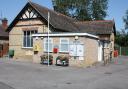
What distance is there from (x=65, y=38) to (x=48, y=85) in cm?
1262

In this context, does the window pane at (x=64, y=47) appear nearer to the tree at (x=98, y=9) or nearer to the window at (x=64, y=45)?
the window at (x=64, y=45)

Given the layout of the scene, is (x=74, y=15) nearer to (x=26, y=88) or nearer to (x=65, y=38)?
(x=65, y=38)

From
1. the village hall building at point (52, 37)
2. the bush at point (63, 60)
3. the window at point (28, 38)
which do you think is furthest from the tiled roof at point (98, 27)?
the bush at point (63, 60)

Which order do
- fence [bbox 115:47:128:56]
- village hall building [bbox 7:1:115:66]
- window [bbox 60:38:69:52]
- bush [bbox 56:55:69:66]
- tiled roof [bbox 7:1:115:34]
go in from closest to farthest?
bush [bbox 56:55:69:66] → village hall building [bbox 7:1:115:66] → window [bbox 60:38:69:52] → tiled roof [bbox 7:1:115:34] → fence [bbox 115:47:128:56]

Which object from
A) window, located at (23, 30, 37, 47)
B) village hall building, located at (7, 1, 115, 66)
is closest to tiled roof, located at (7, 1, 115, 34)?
village hall building, located at (7, 1, 115, 66)

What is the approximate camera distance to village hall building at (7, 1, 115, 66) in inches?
1021

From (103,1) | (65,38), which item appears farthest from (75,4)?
(65,38)

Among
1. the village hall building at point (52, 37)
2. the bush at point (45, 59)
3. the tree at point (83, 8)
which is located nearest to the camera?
the village hall building at point (52, 37)

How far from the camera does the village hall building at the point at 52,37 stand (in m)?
25.9

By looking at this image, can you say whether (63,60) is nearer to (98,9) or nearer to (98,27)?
(98,27)

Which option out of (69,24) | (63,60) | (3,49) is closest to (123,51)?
(69,24)

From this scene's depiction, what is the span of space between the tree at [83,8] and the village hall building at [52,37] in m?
21.0

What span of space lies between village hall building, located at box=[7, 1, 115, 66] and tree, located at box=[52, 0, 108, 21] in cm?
2102

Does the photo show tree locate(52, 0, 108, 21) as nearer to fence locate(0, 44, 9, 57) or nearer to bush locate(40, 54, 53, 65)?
fence locate(0, 44, 9, 57)
